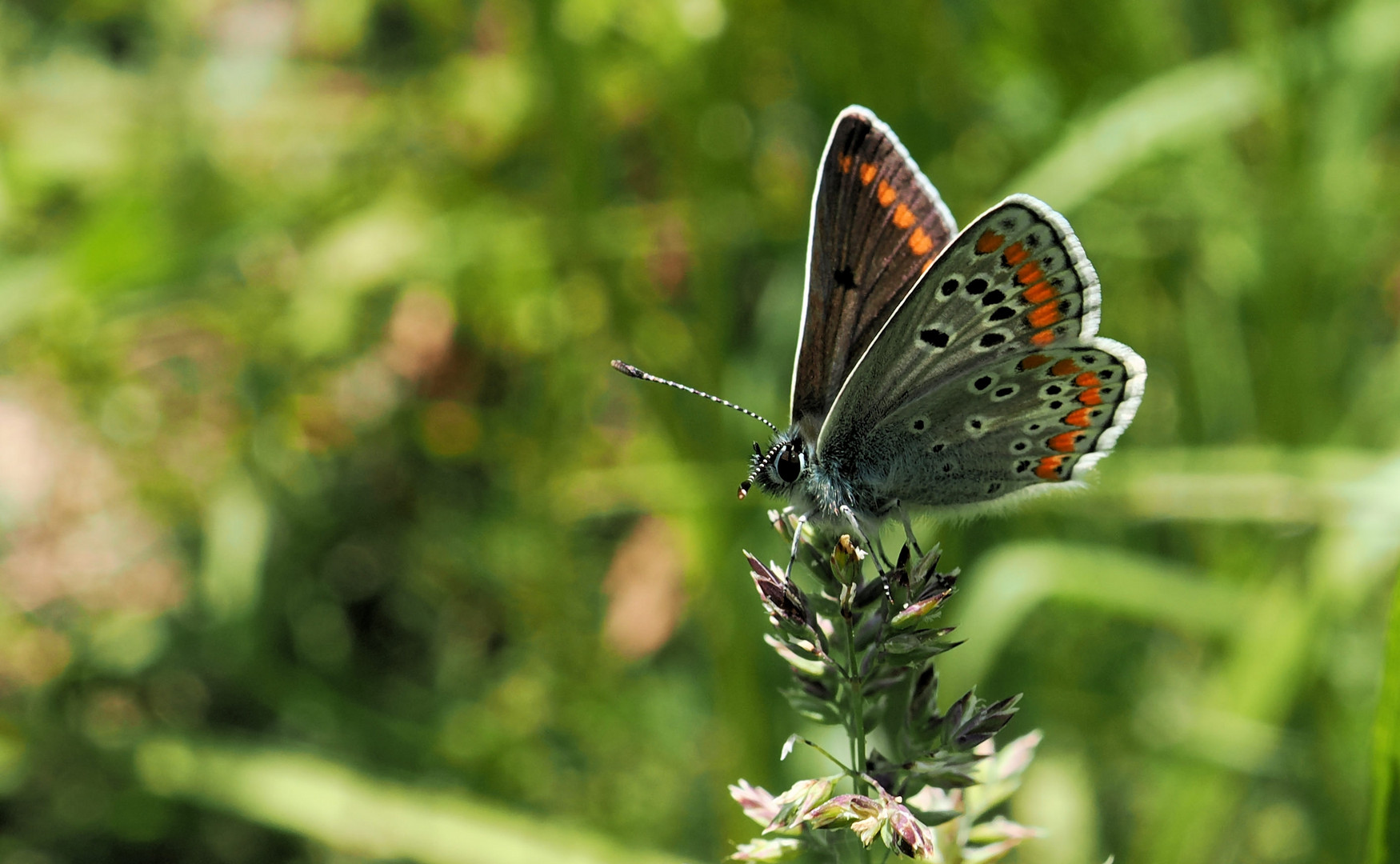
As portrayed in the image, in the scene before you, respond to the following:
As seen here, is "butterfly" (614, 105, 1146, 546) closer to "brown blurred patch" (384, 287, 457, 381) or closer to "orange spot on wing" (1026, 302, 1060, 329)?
"orange spot on wing" (1026, 302, 1060, 329)

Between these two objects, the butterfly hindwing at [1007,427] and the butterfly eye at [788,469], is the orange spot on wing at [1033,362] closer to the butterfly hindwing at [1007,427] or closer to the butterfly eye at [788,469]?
the butterfly hindwing at [1007,427]

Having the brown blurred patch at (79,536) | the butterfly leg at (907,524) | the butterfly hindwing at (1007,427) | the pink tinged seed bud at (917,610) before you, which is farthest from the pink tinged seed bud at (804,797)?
the brown blurred patch at (79,536)

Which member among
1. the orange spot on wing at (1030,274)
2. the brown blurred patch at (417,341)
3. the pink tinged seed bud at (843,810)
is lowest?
the brown blurred patch at (417,341)

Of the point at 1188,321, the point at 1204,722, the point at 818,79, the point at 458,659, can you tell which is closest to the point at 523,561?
the point at 458,659

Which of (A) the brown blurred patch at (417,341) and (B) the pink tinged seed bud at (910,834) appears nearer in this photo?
(B) the pink tinged seed bud at (910,834)

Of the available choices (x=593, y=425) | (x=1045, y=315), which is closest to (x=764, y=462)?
(x=1045, y=315)

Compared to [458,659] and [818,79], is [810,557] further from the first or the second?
[458,659]

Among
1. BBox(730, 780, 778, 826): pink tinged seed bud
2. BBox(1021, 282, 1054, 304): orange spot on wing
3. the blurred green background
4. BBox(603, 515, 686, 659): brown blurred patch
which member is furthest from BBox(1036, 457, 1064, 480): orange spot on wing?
BBox(603, 515, 686, 659): brown blurred patch

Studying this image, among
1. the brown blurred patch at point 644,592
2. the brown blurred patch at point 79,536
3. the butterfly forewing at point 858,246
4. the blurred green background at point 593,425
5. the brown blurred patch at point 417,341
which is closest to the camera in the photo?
the butterfly forewing at point 858,246
